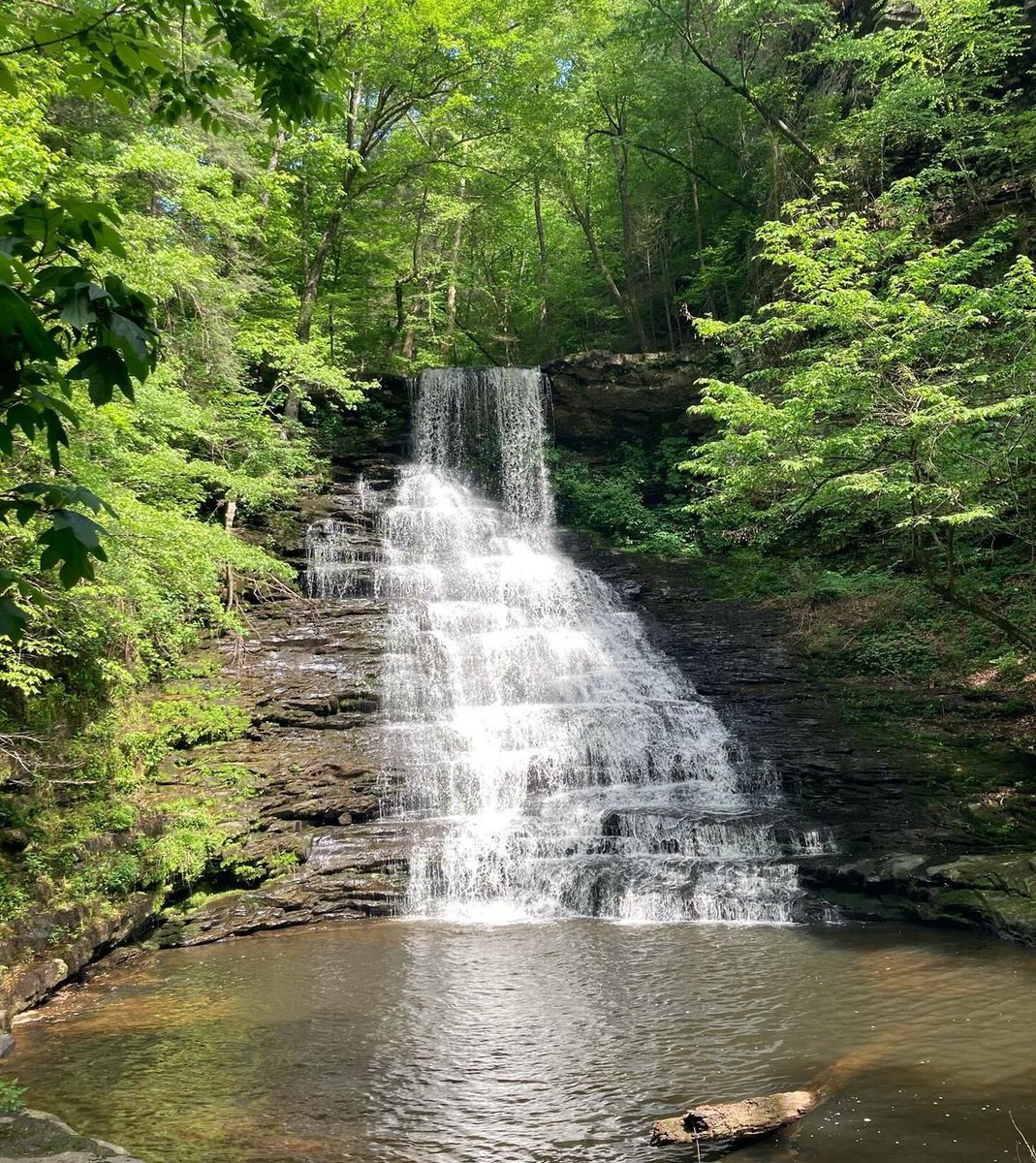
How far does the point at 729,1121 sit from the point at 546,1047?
1.75 m

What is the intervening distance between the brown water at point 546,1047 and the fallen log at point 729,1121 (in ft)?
0.26

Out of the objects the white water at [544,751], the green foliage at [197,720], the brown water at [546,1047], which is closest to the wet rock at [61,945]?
the brown water at [546,1047]

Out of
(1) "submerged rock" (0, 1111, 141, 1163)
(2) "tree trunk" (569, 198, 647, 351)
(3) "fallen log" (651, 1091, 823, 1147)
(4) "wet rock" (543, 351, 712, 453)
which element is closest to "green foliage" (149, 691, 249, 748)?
(1) "submerged rock" (0, 1111, 141, 1163)

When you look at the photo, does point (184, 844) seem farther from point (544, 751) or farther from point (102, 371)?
point (102, 371)

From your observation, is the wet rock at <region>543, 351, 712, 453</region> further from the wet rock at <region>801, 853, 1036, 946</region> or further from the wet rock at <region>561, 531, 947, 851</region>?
the wet rock at <region>801, 853, 1036, 946</region>

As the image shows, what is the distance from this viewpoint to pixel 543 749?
1238cm

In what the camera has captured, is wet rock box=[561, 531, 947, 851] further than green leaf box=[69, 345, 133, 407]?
Yes

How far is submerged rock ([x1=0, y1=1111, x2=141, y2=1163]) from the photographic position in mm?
3615

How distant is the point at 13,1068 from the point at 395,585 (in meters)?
11.1

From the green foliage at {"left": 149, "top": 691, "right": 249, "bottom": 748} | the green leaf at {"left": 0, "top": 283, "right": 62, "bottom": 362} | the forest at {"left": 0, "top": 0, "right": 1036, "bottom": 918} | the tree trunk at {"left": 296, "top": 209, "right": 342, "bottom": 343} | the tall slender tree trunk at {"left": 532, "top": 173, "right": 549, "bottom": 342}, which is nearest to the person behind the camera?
the green leaf at {"left": 0, "top": 283, "right": 62, "bottom": 362}

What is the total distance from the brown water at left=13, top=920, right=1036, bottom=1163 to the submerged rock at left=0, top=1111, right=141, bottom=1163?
777 mm

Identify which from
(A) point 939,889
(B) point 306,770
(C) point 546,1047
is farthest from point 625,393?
(C) point 546,1047

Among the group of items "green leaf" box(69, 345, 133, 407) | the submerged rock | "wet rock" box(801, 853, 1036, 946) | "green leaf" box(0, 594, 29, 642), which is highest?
"green leaf" box(69, 345, 133, 407)

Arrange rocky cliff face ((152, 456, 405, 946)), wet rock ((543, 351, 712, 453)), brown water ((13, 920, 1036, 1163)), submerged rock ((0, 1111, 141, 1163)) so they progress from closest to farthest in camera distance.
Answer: submerged rock ((0, 1111, 141, 1163)), brown water ((13, 920, 1036, 1163)), rocky cliff face ((152, 456, 405, 946)), wet rock ((543, 351, 712, 453))
